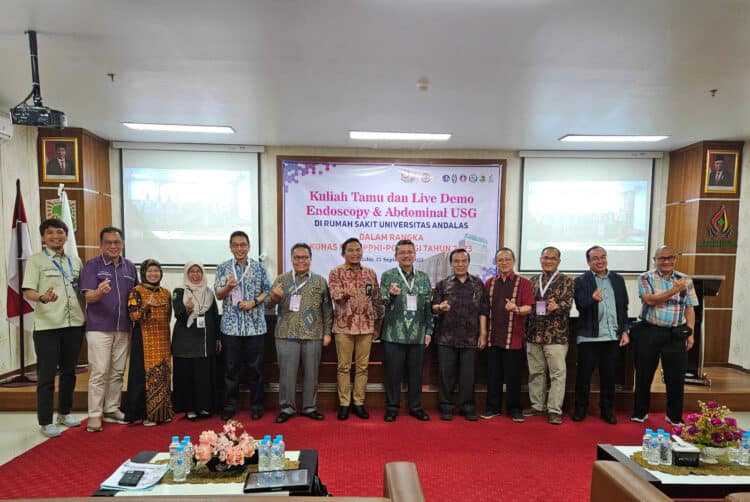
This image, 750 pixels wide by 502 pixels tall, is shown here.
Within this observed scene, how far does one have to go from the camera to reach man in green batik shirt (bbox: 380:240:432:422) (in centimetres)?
380

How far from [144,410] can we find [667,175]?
699 centimetres

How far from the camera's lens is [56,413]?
3.95m

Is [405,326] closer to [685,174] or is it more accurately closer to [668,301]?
[668,301]

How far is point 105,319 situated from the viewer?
3529 millimetres

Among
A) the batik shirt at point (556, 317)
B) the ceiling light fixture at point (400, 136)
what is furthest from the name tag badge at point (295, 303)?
the ceiling light fixture at point (400, 136)

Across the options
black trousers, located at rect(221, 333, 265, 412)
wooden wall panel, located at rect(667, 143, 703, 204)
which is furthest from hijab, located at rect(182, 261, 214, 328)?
wooden wall panel, located at rect(667, 143, 703, 204)

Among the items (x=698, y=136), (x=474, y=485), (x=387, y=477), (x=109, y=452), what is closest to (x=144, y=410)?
(x=109, y=452)

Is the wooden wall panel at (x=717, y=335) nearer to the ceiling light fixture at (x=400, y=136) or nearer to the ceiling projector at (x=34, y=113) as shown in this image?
the ceiling light fixture at (x=400, y=136)

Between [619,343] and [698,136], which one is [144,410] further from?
[698,136]

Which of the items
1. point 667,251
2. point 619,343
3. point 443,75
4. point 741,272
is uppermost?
point 443,75

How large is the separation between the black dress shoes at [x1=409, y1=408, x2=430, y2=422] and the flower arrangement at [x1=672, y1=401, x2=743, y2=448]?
1925 millimetres

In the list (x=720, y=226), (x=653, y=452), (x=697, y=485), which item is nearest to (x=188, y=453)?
(x=653, y=452)

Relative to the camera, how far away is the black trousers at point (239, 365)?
3746 millimetres

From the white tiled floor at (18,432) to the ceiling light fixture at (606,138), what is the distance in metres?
3.21
